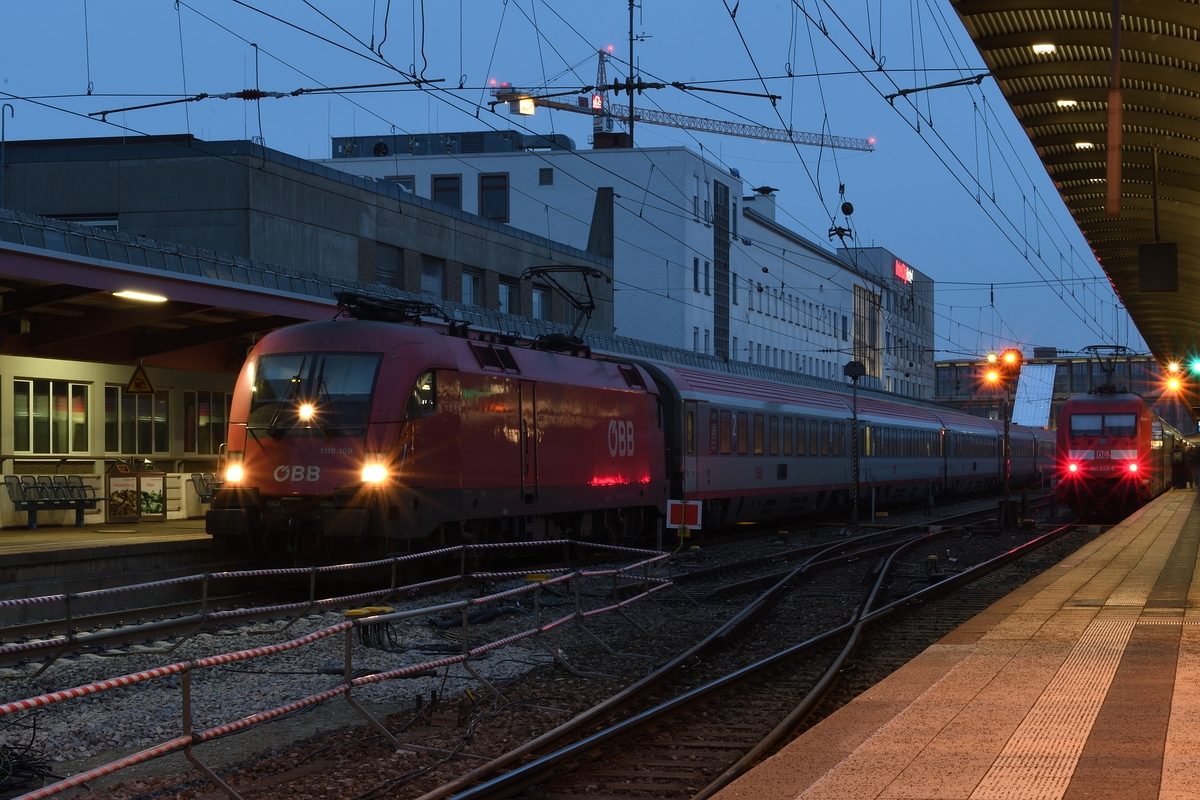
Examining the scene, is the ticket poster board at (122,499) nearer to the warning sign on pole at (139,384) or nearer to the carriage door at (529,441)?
the warning sign on pole at (139,384)

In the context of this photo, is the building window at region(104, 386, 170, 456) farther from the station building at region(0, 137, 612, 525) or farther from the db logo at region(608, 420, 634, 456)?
the db logo at region(608, 420, 634, 456)

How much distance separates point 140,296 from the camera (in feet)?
60.3

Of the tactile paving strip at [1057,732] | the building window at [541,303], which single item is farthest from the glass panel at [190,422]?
the building window at [541,303]

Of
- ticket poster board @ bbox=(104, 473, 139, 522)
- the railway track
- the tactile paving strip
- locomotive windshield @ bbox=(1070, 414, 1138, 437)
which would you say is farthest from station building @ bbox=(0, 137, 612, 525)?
locomotive windshield @ bbox=(1070, 414, 1138, 437)

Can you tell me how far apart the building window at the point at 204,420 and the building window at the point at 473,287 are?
15683 millimetres

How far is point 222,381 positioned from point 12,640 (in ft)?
44.5

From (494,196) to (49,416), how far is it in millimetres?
44633

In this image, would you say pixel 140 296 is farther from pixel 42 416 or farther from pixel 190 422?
pixel 190 422

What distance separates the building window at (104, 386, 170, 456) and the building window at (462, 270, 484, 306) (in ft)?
57.2

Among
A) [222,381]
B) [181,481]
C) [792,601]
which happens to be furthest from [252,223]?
[792,601]

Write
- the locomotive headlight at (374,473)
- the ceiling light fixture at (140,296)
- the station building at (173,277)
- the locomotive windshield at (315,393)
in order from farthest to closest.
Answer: the station building at (173,277) → the ceiling light fixture at (140,296) → the locomotive windshield at (315,393) → the locomotive headlight at (374,473)

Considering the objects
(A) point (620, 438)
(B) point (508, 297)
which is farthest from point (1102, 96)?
(B) point (508, 297)

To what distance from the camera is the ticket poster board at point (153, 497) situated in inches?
912

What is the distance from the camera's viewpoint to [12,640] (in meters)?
12.5
